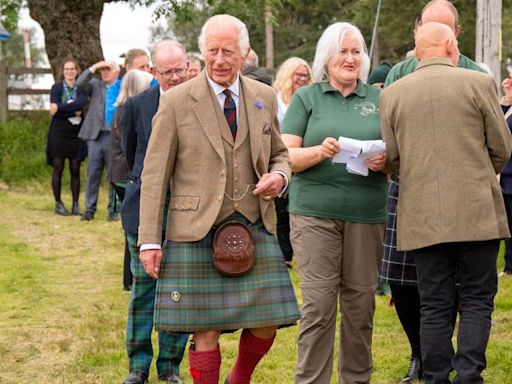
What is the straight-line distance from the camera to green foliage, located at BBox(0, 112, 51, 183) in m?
18.0

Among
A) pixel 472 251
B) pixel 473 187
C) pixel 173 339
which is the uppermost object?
pixel 473 187

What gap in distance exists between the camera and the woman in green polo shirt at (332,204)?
5.53 metres

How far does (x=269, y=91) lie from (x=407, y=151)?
2.47 ft

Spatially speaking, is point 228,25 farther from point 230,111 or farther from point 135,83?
point 135,83

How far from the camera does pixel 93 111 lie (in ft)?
46.3

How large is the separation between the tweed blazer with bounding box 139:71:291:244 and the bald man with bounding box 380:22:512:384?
2.52 feet

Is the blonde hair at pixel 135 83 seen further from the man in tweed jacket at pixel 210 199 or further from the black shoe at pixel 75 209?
the black shoe at pixel 75 209

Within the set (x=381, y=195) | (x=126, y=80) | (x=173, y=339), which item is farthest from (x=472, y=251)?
(x=126, y=80)

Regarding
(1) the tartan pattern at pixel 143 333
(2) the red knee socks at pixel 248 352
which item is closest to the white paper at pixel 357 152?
(2) the red knee socks at pixel 248 352

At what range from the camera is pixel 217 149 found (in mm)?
4988

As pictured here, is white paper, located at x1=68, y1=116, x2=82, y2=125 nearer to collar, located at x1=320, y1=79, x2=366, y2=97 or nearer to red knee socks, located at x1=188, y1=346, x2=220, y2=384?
collar, located at x1=320, y1=79, x2=366, y2=97

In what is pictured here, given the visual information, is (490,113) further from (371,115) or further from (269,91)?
(269,91)

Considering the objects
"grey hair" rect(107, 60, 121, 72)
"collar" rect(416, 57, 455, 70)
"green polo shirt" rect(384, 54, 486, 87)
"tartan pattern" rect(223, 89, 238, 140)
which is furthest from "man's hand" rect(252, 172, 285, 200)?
"grey hair" rect(107, 60, 121, 72)

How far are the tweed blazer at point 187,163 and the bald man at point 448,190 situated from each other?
768 millimetres
